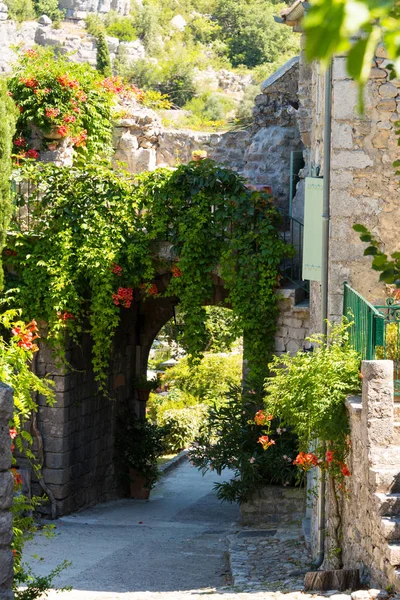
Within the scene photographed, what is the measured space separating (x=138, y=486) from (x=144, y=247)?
4.30 metres

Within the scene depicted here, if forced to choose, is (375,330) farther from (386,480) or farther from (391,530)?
(391,530)

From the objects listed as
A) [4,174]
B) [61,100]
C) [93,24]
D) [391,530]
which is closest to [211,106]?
[93,24]

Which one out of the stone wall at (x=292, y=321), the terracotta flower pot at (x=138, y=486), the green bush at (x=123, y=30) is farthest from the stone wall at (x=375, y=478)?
the green bush at (x=123, y=30)

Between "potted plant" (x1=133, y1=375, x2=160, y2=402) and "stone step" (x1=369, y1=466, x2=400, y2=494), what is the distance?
808 centimetres

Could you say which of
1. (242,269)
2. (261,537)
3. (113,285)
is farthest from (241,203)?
(261,537)

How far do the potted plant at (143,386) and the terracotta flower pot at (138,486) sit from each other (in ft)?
3.48

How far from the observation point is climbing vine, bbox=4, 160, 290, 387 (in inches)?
408

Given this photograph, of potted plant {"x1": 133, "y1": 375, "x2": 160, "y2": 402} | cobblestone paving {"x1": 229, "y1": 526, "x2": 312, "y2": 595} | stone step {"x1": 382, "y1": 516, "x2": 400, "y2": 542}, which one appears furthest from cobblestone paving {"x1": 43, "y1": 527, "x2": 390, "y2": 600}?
potted plant {"x1": 133, "y1": 375, "x2": 160, "y2": 402}

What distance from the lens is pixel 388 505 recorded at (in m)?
5.49

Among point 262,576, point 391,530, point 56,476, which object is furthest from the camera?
point 56,476

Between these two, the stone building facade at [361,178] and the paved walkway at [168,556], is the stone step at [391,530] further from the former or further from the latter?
the stone building facade at [361,178]

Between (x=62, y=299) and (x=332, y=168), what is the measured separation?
425 centimetres

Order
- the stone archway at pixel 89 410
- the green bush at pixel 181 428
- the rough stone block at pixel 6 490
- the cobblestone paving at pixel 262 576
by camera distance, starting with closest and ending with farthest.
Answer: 1. the rough stone block at pixel 6 490
2. the cobblestone paving at pixel 262 576
3. the stone archway at pixel 89 410
4. the green bush at pixel 181 428

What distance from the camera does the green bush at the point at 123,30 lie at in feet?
182
